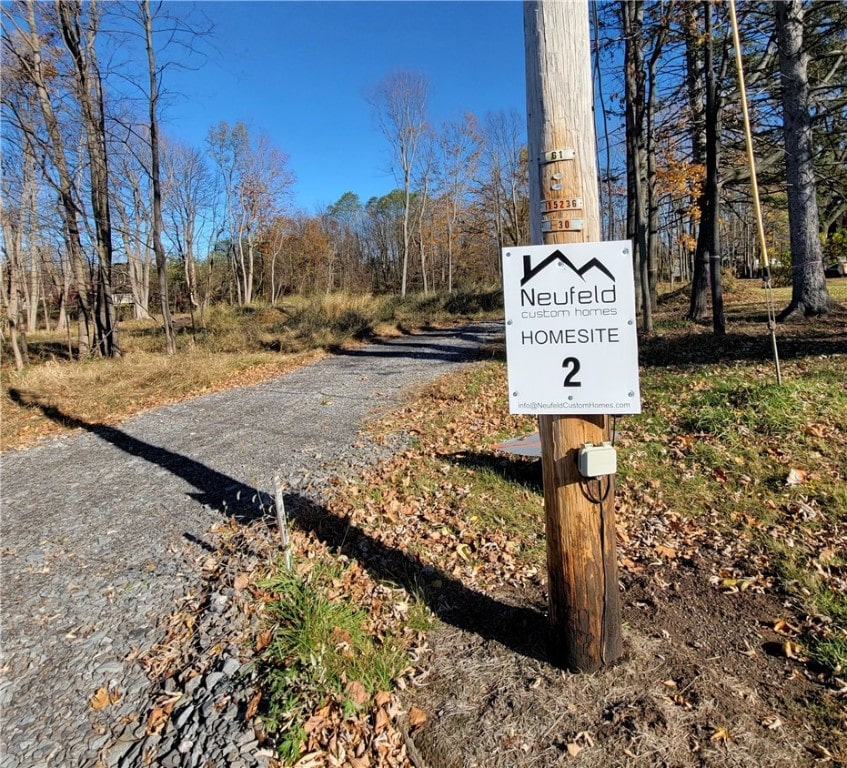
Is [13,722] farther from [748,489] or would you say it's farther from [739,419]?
[739,419]

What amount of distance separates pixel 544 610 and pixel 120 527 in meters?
3.28

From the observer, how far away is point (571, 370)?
6.73 feet

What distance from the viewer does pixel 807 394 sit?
5.38 metres

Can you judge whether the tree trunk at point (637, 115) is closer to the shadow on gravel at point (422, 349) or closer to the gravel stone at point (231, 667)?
the shadow on gravel at point (422, 349)

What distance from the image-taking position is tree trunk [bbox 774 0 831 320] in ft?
30.3

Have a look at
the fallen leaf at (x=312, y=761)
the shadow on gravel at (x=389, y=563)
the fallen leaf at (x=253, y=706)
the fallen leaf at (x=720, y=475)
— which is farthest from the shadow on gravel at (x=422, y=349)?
the fallen leaf at (x=312, y=761)

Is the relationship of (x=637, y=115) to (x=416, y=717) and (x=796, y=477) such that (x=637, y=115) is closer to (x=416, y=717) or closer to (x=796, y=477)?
(x=796, y=477)

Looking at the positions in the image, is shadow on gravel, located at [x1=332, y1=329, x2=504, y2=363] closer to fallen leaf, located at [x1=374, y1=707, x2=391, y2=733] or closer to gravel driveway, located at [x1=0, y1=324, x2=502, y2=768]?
gravel driveway, located at [x1=0, y1=324, x2=502, y2=768]

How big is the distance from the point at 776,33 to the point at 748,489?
379 inches

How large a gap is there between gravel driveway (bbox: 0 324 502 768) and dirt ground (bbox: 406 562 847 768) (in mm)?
899

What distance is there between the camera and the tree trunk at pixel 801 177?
925 cm

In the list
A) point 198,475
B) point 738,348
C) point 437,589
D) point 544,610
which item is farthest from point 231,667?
point 738,348

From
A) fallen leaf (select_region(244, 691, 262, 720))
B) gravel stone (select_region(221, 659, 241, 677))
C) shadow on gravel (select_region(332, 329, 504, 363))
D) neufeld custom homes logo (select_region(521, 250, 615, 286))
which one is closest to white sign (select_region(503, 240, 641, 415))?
neufeld custom homes logo (select_region(521, 250, 615, 286))

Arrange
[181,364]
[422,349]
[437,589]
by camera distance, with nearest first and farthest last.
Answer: [437,589] < [181,364] < [422,349]
